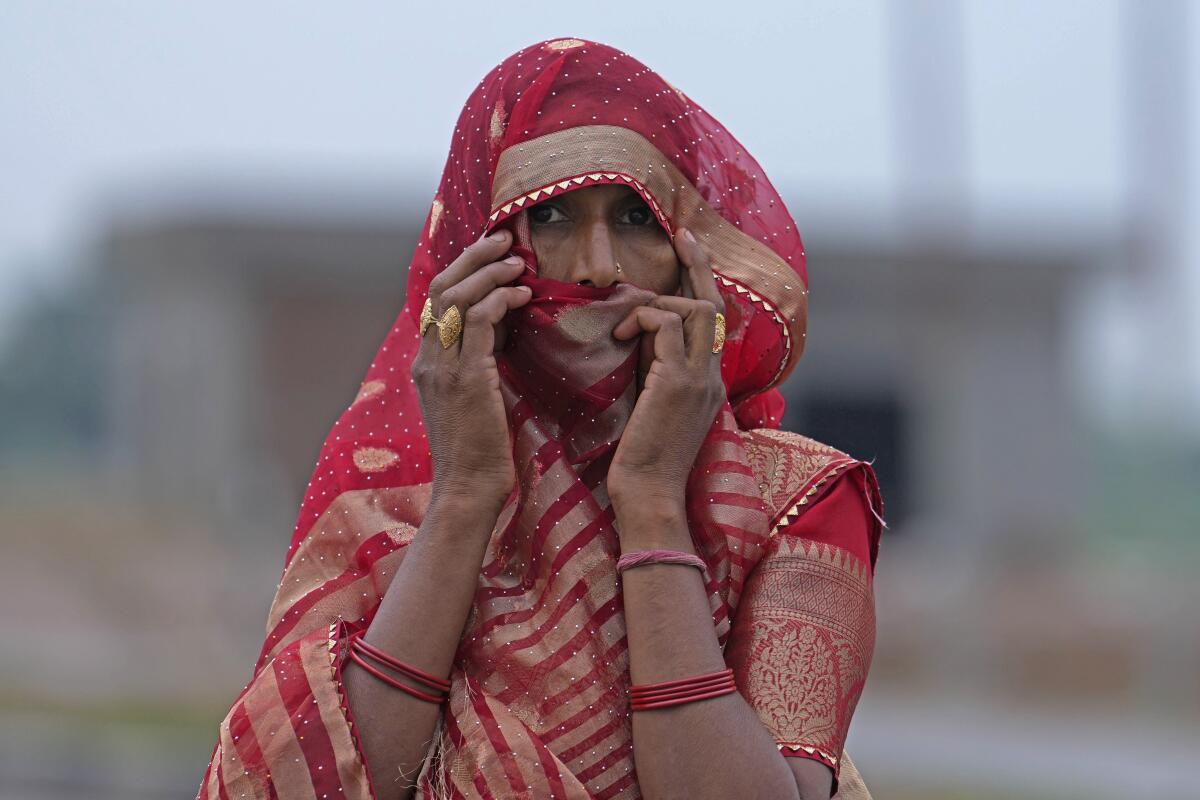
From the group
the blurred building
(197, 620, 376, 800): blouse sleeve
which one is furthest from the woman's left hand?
A: the blurred building

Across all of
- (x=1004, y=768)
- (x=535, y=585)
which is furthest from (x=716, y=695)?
(x=1004, y=768)

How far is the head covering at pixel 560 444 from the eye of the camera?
1.89 m

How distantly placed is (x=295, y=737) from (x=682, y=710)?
52 cm

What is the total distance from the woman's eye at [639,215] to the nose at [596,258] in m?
0.04

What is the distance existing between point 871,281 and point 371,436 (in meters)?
17.3

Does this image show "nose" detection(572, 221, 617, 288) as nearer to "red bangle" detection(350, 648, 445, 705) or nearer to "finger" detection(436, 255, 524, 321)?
"finger" detection(436, 255, 524, 321)

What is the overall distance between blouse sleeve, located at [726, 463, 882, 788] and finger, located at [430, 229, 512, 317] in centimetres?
57

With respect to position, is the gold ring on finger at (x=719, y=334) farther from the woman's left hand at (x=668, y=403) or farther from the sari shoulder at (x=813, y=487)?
the sari shoulder at (x=813, y=487)

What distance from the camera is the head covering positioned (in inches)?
74.3

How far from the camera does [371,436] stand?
7.06 feet

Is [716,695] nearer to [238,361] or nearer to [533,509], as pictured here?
[533,509]

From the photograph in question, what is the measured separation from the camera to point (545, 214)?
1992 mm

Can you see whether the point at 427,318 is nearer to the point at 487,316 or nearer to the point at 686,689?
the point at 487,316

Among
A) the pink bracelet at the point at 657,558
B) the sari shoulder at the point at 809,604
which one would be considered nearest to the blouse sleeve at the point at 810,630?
the sari shoulder at the point at 809,604
